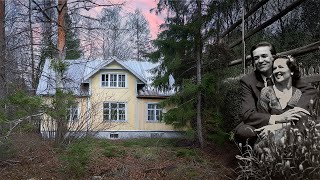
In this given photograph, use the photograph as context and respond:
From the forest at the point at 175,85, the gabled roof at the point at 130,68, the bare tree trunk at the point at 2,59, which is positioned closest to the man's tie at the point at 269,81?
the forest at the point at 175,85

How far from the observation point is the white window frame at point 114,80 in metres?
19.6

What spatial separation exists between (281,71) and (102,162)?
5.87 m

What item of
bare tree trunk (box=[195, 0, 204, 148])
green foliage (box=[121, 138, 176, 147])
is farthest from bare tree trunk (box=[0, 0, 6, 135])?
bare tree trunk (box=[195, 0, 204, 148])

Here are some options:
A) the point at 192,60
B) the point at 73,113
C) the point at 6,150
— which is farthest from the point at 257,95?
the point at 192,60

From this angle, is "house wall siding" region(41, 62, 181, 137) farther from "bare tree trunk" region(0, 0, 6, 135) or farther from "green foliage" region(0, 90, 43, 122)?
"green foliage" region(0, 90, 43, 122)

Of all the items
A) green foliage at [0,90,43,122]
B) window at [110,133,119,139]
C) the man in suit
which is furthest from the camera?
window at [110,133,119,139]

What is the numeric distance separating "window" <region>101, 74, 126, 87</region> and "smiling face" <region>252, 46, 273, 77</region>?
650 inches

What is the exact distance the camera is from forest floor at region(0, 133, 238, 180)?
23.0ft

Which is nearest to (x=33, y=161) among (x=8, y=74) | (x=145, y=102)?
(x=8, y=74)

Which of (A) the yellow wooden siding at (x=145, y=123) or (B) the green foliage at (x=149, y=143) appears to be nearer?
(B) the green foliage at (x=149, y=143)

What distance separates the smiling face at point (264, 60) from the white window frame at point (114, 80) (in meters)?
16.4

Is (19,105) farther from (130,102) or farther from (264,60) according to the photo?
(130,102)

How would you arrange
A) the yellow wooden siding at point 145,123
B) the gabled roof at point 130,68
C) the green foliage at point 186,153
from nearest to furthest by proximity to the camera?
the green foliage at point 186,153
the gabled roof at point 130,68
the yellow wooden siding at point 145,123

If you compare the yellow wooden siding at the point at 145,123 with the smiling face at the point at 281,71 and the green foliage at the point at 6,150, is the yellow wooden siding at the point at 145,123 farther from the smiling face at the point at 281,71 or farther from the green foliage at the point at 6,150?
the smiling face at the point at 281,71
